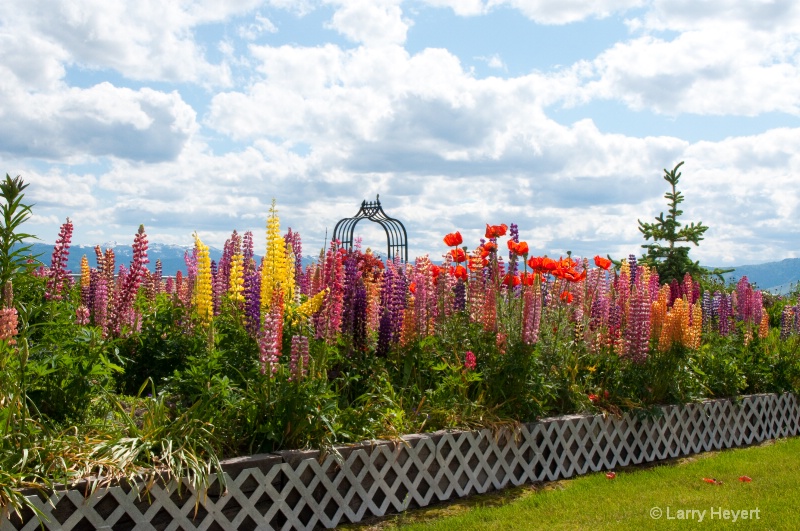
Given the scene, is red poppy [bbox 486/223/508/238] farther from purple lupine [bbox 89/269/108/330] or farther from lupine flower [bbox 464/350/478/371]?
purple lupine [bbox 89/269/108/330]

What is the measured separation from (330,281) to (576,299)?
378 centimetres

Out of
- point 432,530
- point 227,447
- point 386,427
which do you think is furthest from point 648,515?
point 227,447

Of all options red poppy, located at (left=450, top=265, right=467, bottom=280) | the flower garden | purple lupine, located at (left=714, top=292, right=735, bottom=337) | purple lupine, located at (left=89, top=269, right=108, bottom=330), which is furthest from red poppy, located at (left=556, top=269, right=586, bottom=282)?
purple lupine, located at (left=89, top=269, right=108, bottom=330)

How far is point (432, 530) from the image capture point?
5.24m

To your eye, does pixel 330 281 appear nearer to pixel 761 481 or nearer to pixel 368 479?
pixel 368 479

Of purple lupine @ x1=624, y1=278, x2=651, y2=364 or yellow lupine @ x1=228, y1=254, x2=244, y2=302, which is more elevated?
yellow lupine @ x1=228, y1=254, x2=244, y2=302

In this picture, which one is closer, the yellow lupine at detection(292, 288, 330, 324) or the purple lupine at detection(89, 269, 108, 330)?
the yellow lupine at detection(292, 288, 330, 324)

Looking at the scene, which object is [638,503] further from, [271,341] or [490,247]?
[271,341]

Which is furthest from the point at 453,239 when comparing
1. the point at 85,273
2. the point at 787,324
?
the point at 787,324

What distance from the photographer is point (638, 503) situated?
6062 mm

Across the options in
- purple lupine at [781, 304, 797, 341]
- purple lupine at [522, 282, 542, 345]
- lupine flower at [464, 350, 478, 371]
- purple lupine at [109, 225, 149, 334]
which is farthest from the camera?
purple lupine at [781, 304, 797, 341]

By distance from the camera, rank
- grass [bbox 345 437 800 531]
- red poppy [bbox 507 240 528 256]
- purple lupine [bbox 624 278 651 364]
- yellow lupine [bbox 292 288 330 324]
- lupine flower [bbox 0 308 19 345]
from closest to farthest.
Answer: lupine flower [bbox 0 308 19 345]
grass [bbox 345 437 800 531]
yellow lupine [bbox 292 288 330 324]
red poppy [bbox 507 240 528 256]
purple lupine [bbox 624 278 651 364]

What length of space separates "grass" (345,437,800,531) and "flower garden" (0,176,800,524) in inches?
26.0

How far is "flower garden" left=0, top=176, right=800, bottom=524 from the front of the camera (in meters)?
4.70
